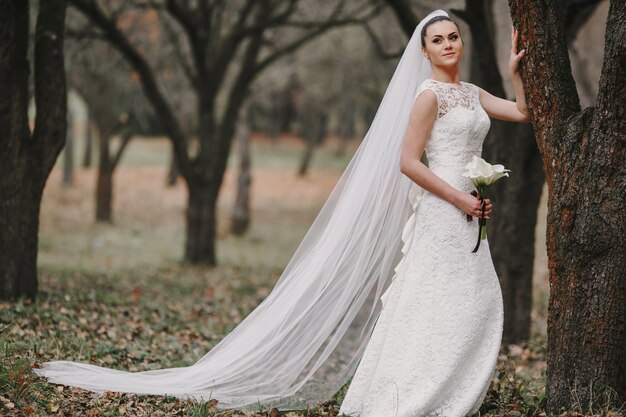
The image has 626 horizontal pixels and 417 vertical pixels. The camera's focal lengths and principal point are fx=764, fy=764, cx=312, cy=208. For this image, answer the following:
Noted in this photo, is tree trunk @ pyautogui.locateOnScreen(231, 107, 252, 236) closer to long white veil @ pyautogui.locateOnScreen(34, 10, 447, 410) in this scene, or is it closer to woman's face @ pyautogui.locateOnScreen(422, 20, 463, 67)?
long white veil @ pyautogui.locateOnScreen(34, 10, 447, 410)

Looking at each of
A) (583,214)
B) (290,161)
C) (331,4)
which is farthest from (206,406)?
(290,161)

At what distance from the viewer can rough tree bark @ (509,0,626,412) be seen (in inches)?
179

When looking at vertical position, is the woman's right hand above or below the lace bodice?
below

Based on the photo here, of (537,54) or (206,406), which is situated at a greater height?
(537,54)

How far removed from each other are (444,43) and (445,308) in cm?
164

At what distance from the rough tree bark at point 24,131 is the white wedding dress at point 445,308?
15.2ft

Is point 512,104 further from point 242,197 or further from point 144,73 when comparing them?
point 242,197

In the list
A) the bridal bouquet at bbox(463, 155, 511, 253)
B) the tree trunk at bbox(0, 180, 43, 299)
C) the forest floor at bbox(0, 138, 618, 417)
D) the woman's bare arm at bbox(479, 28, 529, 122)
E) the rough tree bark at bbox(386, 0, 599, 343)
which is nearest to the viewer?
the bridal bouquet at bbox(463, 155, 511, 253)

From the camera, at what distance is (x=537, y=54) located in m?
4.70

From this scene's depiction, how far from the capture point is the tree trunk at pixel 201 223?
15.0 meters

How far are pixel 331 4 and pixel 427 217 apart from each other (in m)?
14.6

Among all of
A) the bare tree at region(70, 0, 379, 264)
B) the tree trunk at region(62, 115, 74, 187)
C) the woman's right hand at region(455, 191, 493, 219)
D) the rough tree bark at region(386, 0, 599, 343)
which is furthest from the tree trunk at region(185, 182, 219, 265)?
the tree trunk at region(62, 115, 74, 187)

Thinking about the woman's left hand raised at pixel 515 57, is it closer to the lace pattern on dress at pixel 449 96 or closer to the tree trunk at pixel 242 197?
the lace pattern on dress at pixel 449 96

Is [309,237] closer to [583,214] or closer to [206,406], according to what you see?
[206,406]
